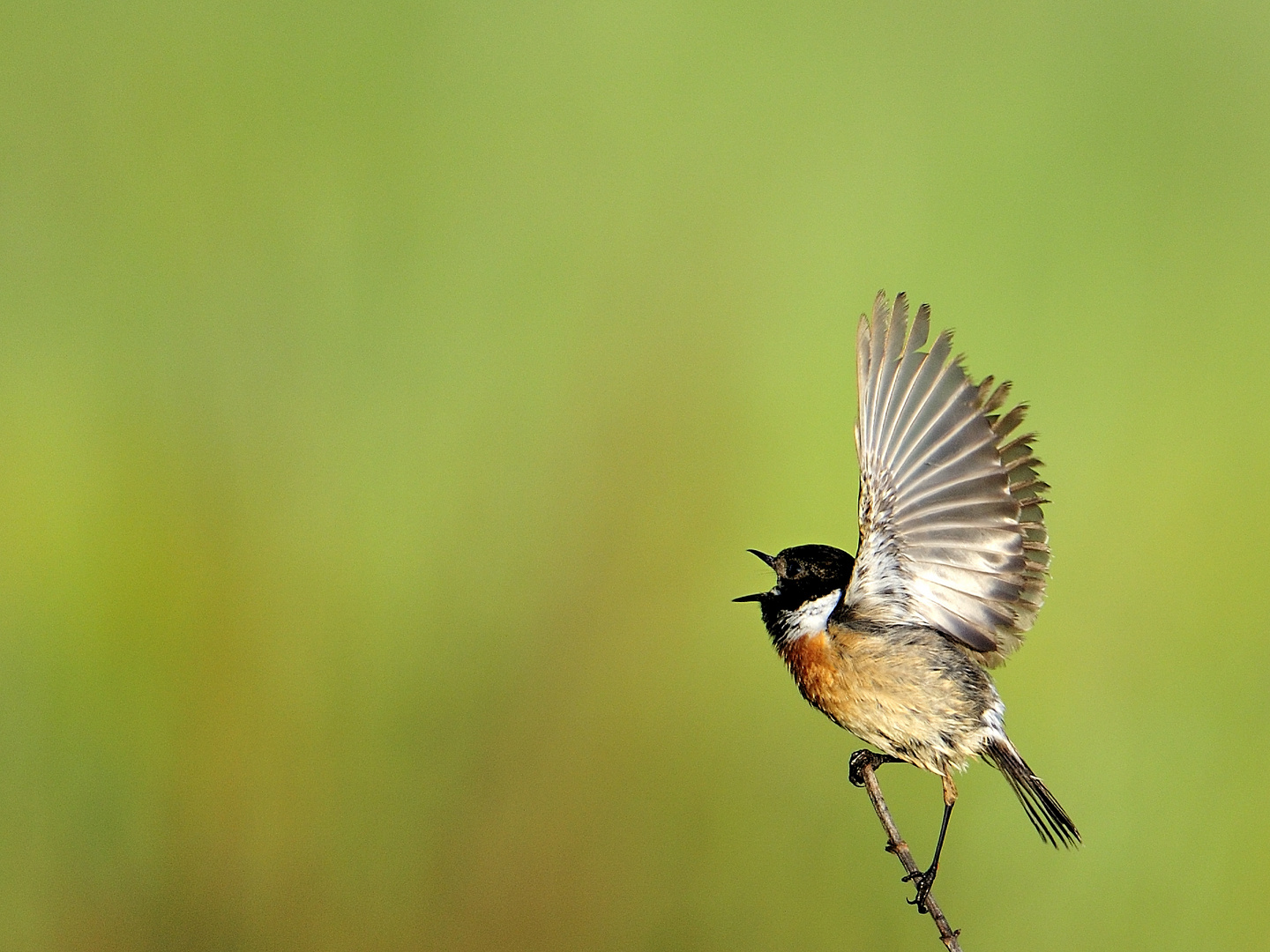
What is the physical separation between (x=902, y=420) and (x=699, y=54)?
8.56ft

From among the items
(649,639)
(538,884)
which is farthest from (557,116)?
(538,884)

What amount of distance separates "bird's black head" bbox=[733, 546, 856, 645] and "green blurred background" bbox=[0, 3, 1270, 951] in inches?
61.8

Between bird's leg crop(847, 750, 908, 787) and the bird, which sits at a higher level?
the bird

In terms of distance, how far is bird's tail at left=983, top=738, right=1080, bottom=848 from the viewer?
5.83 ft

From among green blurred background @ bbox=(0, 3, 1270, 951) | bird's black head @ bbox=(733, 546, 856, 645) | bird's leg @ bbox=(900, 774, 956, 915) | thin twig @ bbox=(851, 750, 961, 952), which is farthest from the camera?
green blurred background @ bbox=(0, 3, 1270, 951)

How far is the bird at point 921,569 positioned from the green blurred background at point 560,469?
1482 mm

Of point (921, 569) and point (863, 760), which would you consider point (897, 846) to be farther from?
point (921, 569)

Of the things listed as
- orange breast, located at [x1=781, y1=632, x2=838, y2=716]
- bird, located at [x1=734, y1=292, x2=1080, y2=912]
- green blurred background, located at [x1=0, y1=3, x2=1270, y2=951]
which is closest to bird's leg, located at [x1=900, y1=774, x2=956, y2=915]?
bird, located at [x1=734, y1=292, x2=1080, y2=912]

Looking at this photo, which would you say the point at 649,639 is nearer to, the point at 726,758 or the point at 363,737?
the point at 726,758

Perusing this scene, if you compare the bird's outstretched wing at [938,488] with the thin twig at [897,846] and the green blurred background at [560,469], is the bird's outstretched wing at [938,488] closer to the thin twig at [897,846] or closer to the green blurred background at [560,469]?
the thin twig at [897,846]

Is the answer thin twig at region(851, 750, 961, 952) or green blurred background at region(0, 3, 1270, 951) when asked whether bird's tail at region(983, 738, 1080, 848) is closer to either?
thin twig at region(851, 750, 961, 952)

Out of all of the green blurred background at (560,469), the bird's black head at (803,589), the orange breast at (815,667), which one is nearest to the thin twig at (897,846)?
the orange breast at (815,667)

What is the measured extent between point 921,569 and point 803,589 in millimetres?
193

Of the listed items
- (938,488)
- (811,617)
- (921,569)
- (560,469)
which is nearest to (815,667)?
(811,617)
